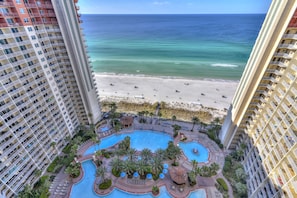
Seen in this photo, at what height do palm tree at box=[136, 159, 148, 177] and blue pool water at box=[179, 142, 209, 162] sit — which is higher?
palm tree at box=[136, 159, 148, 177]

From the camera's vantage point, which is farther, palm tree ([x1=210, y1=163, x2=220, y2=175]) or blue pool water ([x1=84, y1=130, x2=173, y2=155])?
blue pool water ([x1=84, y1=130, x2=173, y2=155])

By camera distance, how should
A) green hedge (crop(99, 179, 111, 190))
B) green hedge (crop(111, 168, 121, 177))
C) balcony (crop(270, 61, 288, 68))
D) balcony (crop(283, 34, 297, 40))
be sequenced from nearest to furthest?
balcony (crop(283, 34, 297, 40))
balcony (crop(270, 61, 288, 68))
green hedge (crop(99, 179, 111, 190))
green hedge (crop(111, 168, 121, 177))

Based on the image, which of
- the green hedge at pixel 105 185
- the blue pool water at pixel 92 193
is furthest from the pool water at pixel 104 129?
the green hedge at pixel 105 185

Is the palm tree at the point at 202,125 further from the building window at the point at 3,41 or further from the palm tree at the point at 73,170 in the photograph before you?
the building window at the point at 3,41

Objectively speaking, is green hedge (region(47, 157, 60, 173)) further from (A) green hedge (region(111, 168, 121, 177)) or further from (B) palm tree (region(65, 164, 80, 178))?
(A) green hedge (region(111, 168, 121, 177))

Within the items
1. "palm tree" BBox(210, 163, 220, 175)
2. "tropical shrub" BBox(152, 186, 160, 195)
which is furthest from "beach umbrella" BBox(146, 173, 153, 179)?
"palm tree" BBox(210, 163, 220, 175)
